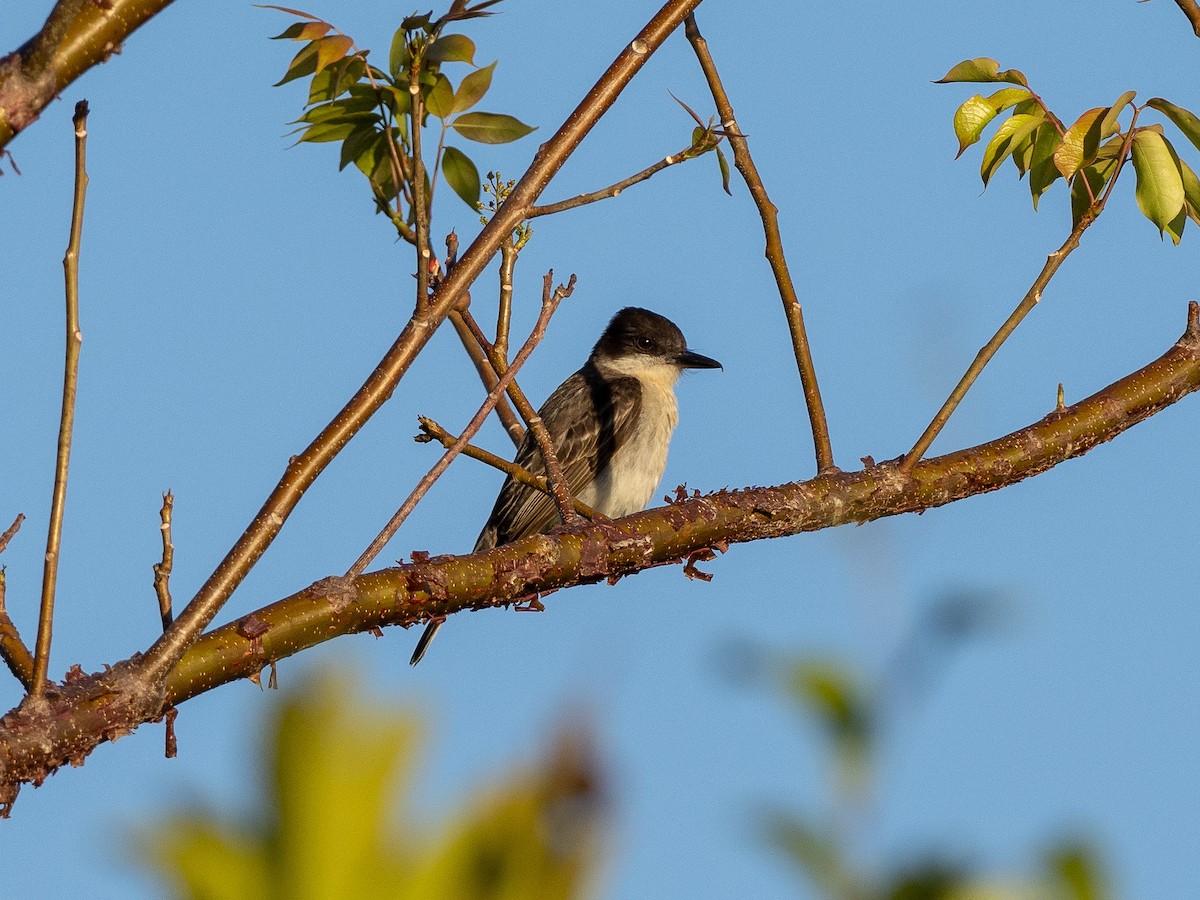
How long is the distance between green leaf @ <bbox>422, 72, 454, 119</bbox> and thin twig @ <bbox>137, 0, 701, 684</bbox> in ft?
2.05

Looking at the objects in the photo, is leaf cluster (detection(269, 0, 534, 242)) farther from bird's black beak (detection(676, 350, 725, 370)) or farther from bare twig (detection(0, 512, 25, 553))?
bird's black beak (detection(676, 350, 725, 370))

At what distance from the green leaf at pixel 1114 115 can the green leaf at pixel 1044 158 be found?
14 centimetres

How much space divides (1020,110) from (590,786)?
370 cm

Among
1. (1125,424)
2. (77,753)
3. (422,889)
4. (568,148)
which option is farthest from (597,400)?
(422,889)

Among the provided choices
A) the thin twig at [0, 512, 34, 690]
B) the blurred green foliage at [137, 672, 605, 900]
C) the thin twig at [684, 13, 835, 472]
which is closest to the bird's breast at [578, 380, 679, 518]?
the thin twig at [684, 13, 835, 472]

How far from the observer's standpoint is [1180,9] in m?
4.33

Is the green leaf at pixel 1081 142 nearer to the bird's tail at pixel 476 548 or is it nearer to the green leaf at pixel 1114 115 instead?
the green leaf at pixel 1114 115

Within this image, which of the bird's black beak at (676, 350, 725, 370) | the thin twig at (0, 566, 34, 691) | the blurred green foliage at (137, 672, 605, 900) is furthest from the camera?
the bird's black beak at (676, 350, 725, 370)

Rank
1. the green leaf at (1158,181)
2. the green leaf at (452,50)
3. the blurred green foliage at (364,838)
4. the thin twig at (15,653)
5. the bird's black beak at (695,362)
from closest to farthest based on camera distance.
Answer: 1. the blurred green foliage at (364,838)
2. the thin twig at (15,653)
3. the green leaf at (452,50)
4. the green leaf at (1158,181)
5. the bird's black beak at (695,362)

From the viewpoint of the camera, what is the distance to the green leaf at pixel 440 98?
171 inches

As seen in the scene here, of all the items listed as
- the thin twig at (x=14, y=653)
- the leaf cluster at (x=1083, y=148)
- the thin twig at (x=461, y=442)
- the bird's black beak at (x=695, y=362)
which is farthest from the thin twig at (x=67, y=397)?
the bird's black beak at (x=695, y=362)

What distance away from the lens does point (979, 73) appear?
430 cm

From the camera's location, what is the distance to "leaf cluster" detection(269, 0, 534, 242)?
4.05m

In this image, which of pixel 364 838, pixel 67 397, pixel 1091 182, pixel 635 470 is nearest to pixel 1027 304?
pixel 1091 182
